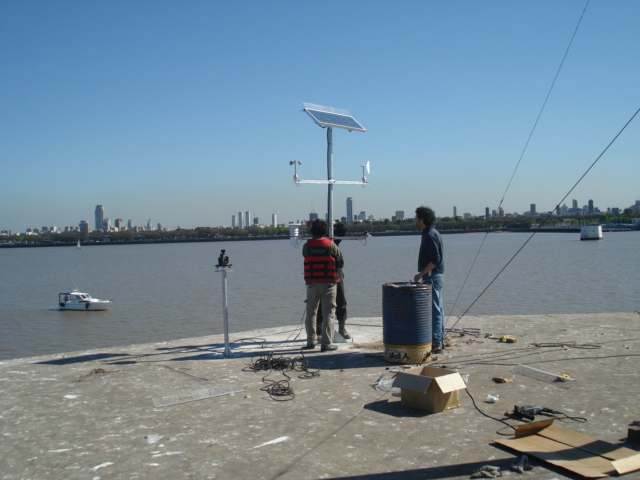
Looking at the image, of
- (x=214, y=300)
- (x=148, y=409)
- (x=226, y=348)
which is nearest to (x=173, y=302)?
(x=214, y=300)

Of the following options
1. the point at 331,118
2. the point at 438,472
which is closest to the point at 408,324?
the point at 438,472

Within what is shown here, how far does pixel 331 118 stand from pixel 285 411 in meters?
5.74

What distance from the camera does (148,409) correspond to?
5488mm

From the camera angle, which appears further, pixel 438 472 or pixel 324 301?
pixel 324 301

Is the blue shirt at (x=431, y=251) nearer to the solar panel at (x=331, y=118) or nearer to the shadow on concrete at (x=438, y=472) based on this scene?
the solar panel at (x=331, y=118)

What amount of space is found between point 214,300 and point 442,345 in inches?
906

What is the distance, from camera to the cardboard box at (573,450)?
3.77 m

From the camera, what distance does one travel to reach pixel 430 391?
5113 millimetres

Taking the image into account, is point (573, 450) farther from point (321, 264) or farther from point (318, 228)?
point (318, 228)

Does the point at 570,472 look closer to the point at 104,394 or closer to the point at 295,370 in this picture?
the point at 295,370

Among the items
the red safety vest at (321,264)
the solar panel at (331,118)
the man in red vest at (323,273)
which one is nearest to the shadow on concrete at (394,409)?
the man in red vest at (323,273)

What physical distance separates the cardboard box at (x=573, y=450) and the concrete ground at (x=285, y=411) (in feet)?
0.37

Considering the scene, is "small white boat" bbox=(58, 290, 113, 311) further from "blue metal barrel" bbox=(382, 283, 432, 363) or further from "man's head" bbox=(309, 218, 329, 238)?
"blue metal barrel" bbox=(382, 283, 432, 363)

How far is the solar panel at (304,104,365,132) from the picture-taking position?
9164 millimetres
